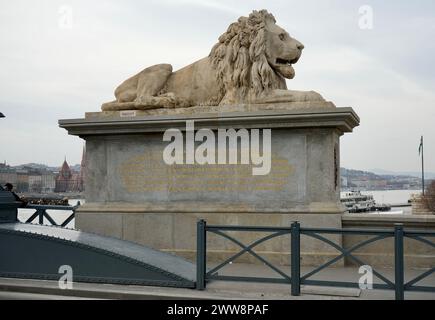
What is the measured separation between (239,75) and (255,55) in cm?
55

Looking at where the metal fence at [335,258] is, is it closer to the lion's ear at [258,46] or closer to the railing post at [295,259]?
the railing post at [295,259]

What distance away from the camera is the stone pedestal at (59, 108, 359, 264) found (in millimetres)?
10906

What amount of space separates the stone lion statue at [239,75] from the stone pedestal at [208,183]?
490 millimetres

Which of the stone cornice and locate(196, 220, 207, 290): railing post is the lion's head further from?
locate(196, 220, 207, 290): railing post

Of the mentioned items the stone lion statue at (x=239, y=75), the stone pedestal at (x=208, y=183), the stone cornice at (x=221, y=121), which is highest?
the stone lion statue at (x=239, y=75)

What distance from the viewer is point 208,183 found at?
38.2ft

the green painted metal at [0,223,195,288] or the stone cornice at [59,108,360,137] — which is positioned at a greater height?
the stone cornice at [59,108,360,137]

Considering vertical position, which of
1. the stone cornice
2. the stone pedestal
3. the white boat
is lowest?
the white boat

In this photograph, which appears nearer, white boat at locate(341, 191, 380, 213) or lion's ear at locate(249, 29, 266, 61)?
lion's ear at locate(249, 29, 266, 61)

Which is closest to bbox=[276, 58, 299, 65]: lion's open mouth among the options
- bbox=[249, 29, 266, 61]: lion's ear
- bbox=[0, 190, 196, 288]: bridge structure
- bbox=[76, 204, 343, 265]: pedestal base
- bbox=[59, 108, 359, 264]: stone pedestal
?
bbox=[249, 29, 266, 61]: lion's ear

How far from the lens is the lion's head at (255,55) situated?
1174cm

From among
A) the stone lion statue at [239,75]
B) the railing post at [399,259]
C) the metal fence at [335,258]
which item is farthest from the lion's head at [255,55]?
the railing post at [399,259]

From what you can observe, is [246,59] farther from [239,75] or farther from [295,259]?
[295,259]

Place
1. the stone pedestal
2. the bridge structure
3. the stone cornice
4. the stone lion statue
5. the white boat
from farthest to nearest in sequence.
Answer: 1. the white boat
2. the stone lion statue
3. the stone pedestal
4. the stone cornice
5. the bridge structure
